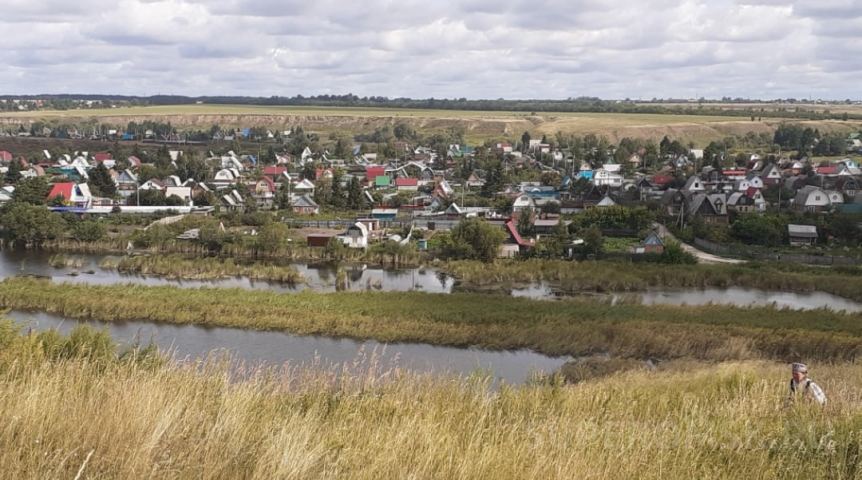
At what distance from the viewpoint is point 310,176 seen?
28.0 m

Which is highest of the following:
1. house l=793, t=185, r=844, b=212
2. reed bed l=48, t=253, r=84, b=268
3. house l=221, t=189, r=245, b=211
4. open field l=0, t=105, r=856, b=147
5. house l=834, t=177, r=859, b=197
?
open field l=0, t=105, r=856, b=147

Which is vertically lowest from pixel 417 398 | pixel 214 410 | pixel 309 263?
pixel 309 263

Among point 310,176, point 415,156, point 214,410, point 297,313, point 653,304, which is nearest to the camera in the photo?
point 214,410

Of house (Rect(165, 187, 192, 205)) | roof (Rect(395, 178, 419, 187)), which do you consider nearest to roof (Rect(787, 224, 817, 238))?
roof (Rect(395, 178, 419, 187))

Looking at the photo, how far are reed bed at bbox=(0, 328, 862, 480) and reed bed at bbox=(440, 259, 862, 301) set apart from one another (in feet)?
29.5

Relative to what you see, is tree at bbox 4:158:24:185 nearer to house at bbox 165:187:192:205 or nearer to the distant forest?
house at bbox 165:187:192:205

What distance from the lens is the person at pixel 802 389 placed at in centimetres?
291

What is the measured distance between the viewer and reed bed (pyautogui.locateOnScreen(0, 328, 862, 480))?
179 cm

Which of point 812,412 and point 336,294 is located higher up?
point 812,412

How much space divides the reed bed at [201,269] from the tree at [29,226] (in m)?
3.17

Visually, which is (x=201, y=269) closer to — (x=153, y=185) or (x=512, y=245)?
(x=512, y=245)

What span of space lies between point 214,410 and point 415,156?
3482cm

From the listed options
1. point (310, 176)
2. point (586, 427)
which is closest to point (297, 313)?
point (586, 427)

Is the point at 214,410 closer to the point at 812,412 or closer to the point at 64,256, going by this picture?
the point at 812,412
